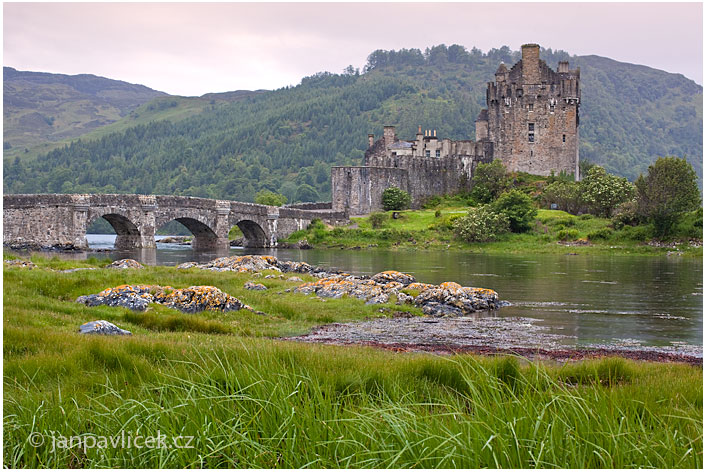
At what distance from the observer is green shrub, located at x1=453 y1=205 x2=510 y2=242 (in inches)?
2281

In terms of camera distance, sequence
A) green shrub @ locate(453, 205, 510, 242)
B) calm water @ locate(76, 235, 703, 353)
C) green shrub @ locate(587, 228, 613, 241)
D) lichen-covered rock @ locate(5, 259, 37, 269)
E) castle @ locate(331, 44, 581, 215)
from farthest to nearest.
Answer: castle @ locate(331, 44, 581, 215)
green shrub @ locate(453, 205, 510, 242)
green shrub @ locate(587, 228, 613, 241)
lichen-covered rock @ locate(5, 259, 37, 269)
calm water @ locate(76, 235, 703, 353)

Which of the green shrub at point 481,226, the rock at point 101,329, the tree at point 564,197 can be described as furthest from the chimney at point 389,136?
the rock at point 101,329

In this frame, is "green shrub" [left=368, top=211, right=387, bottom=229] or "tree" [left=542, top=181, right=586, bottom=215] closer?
"tree" [left=542, top=181, right=586, bottom=215]

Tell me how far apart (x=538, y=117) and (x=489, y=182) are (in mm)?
9853

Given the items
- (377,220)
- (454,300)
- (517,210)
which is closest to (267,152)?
(377,220)

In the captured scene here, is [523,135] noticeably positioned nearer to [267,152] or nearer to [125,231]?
[125,231]

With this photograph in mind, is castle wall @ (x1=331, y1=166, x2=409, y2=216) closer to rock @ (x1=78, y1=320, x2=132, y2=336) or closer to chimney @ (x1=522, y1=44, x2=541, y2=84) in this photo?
chimney @ (x1=522, y1=44, x2=541, y2=84)

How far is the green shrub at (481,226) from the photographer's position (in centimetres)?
5794

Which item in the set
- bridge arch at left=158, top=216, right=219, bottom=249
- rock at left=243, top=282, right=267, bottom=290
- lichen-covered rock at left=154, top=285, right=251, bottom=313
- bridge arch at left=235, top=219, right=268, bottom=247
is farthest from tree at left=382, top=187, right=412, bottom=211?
lichen-covered rock at left=154, top=285, right=251, bottom=313

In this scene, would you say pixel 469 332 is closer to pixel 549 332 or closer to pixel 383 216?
pixel 549 332

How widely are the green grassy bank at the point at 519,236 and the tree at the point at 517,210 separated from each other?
818mm

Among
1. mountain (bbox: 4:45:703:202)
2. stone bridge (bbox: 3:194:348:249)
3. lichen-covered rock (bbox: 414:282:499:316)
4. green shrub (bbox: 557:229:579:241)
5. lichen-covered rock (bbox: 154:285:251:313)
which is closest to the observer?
lichen-covered rock (bbox: 154:285:251:313)

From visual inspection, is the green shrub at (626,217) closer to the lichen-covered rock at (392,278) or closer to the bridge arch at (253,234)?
the bridge arch at (253,234)

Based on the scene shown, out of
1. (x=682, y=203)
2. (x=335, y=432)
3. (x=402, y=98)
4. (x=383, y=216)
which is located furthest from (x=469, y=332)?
(x=402, y=98)
